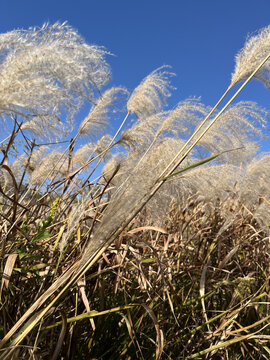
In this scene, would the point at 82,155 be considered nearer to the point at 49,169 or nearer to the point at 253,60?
the point at 49,169

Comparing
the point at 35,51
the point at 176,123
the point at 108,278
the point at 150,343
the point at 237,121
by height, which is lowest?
the point at 150,343

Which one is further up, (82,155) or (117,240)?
(82,155)

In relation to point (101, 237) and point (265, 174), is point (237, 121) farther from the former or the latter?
point (101, 237)

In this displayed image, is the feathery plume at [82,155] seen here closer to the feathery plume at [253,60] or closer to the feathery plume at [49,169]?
the feathery plume at [49,169]

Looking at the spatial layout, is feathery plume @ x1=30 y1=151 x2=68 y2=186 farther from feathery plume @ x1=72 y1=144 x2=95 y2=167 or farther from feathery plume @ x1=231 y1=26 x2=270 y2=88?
feathery plume @ x1=231 y1=26 x2=270 y2=88

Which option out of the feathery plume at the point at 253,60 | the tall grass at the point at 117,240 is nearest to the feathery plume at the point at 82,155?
the tall grass at the point at 117,240

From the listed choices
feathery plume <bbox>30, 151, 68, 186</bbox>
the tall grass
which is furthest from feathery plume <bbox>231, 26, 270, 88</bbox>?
feathery plume <bbox>30, 151, 68, 186</bbox>

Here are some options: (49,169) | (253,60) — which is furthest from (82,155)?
(253,60)

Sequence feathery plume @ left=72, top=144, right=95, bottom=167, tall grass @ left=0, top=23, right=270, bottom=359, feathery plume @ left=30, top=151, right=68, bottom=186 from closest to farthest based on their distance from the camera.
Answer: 1. tall grass @ left=0, top=23, right=270, bottom=359
2. feathery plume @ left=30, top=151, right=68, bottom=186
3. feathery plume @ left=72, top=144, right=95, bottom=167

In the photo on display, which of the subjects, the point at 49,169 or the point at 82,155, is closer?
the point at 49,169

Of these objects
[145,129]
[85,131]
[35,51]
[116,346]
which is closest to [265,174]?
[145,129]

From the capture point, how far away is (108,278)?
2.19 m

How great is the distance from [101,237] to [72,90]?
2.35 feet

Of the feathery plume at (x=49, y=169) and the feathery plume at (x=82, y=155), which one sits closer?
the feathery plume at (x=49, y=169)
